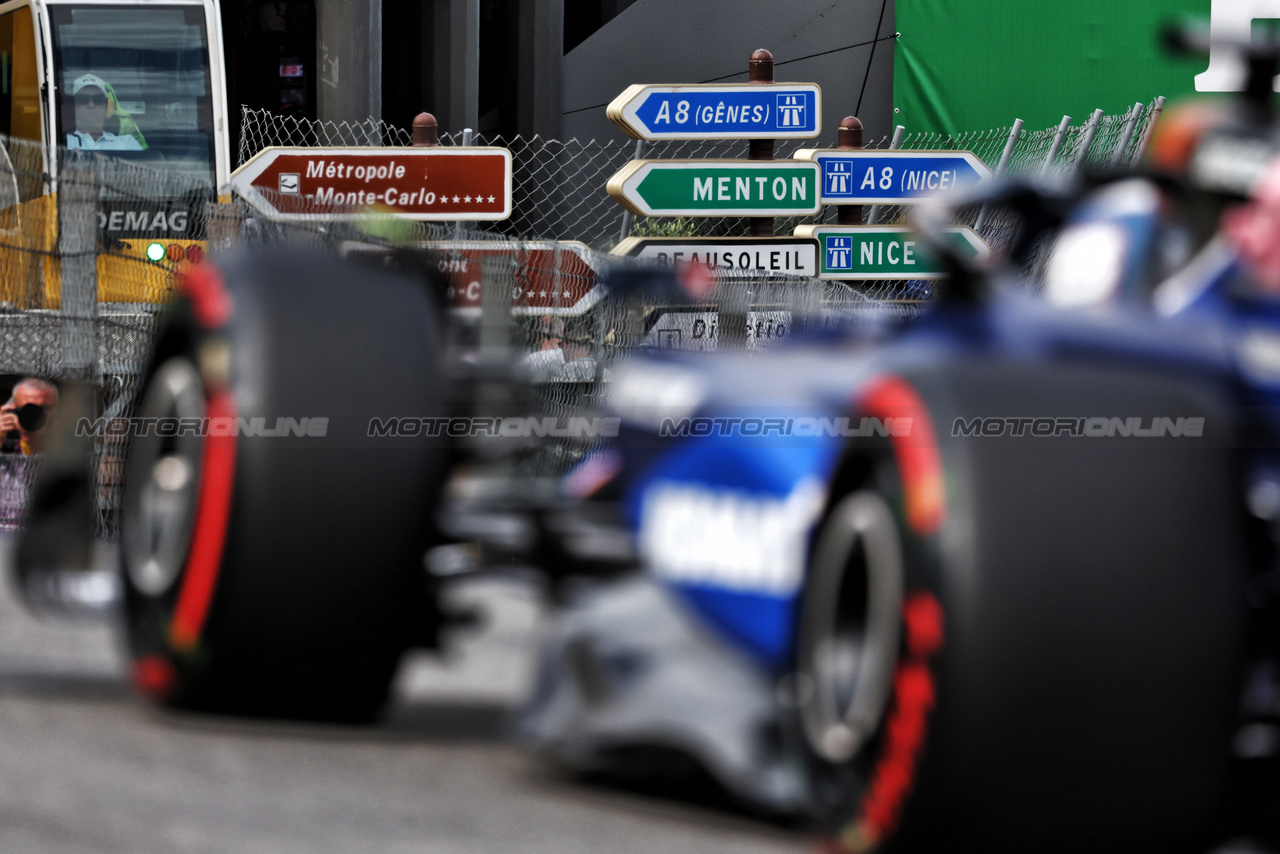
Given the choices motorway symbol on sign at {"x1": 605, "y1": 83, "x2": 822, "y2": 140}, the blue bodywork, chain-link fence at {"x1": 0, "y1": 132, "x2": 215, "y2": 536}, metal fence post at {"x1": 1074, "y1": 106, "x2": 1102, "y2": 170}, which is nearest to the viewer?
the blue bodywork

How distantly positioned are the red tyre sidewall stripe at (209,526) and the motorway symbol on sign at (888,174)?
37.5ft

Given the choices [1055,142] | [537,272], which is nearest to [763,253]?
[1055,142]

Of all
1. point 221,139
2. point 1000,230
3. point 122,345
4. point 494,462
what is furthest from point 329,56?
point 494,462

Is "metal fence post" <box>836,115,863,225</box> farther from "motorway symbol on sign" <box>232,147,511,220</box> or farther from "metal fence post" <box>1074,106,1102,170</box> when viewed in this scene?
"motorway symbol on sign" <box>232,147,511,220</box>

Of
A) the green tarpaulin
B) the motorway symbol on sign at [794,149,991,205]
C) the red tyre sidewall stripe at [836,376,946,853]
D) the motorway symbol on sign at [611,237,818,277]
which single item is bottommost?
the red tyre sidewall stripe at [836,376,946,853]

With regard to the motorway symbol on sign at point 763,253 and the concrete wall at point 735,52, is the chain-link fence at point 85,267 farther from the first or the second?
the concrete wall at point 735,52

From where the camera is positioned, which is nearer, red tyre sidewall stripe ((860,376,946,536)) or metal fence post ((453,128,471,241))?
red tyre sidewall stripe ((860,376,946,536))

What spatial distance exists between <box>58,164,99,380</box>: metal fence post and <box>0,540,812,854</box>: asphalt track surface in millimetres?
5009

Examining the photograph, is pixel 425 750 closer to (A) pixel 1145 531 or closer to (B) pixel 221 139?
(A) pixel 1145 531

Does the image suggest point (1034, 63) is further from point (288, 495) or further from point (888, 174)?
point (288, 495)

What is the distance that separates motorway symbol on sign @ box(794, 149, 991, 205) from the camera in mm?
13961

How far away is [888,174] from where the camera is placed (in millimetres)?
14469

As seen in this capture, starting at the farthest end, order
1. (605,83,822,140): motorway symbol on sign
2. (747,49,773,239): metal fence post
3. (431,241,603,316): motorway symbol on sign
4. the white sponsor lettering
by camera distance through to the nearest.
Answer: (747,49,773,239): metal fence post < (605,83,822,140): motorway symbol on sign < (431,241,603,316): motorway symbol on sign < the white sponsor lettering

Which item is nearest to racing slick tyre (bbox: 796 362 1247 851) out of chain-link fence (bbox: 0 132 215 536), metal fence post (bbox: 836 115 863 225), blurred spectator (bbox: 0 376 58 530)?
chain-link fence (bbox: 0 132 215 536)
